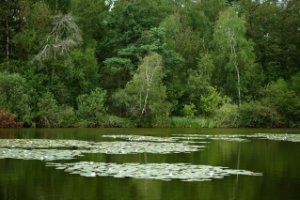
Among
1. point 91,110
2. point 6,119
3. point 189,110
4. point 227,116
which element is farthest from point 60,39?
point 227,116

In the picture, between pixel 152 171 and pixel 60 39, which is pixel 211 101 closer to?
pixel 60 39

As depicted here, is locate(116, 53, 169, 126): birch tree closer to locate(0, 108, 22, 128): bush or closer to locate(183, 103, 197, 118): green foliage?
locate(183, 103, 197, 118): green foliage

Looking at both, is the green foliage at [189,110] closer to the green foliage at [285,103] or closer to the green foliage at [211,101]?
the green foliage at [211,101]

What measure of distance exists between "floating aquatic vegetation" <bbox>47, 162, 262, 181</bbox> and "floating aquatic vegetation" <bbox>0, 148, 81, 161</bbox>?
1.82 metres

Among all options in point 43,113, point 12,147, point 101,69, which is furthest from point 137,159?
point 101,69

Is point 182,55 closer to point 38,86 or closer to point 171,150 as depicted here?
point 38,86

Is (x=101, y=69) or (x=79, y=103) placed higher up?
(x=101, y=69)

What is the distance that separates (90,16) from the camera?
183ft

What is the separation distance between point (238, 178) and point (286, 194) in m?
2.30

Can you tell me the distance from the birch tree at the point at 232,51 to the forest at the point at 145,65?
0.12 meters

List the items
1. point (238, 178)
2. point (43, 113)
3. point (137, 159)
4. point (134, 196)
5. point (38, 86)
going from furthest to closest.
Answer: point (38, 86) → point (43, 113) → point (137, 159) → point (238, 178) → point (134, 196)

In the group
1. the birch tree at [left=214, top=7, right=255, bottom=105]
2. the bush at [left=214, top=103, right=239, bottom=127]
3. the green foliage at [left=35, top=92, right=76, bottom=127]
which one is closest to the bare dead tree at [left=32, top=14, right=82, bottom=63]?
the green foliage at [left=35, top=92, right=76, bottom=127]

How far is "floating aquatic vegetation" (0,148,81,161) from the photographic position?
17.3 metres

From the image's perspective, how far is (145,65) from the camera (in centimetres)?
4681
